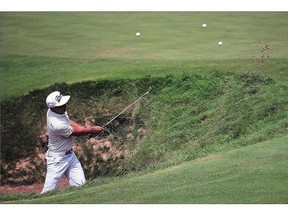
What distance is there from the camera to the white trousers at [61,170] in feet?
49.8

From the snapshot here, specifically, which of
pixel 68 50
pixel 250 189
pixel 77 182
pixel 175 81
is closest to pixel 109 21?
pixel 68 50

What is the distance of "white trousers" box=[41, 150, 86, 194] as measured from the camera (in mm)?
15172

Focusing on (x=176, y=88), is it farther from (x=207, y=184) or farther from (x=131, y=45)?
(x=207, y=184)

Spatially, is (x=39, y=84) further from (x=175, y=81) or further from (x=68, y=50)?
(x=175, y=81)

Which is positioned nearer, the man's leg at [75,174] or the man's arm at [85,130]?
the man's arm at [85,130]

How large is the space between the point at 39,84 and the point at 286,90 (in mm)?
5344

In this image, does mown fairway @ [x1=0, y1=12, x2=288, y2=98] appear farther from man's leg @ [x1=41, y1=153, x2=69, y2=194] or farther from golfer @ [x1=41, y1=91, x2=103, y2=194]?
man's leg @ [x1=41, y1=153, x2=69, y2=194]

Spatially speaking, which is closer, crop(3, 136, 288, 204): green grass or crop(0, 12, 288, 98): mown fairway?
crop(3, 136, 288, 204): green grass

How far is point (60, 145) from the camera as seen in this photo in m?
15.2

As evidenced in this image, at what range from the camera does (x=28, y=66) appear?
19.7m

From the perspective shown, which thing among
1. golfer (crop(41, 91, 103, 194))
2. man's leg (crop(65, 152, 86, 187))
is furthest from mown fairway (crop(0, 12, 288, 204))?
golfer (crop(41, 91, 103, 194))

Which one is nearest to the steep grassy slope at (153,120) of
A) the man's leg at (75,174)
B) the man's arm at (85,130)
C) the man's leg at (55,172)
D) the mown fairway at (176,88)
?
the mown fairway at (176,88)

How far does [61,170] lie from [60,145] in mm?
430

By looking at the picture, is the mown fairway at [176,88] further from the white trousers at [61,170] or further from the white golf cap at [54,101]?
the white golf cap at [54,101]
